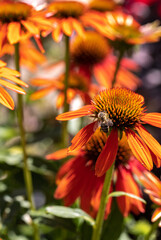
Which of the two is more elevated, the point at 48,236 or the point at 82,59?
the point at 82,59

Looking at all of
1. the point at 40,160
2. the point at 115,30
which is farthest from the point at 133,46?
the point at 40,160

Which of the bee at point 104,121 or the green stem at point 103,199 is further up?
the bee at point 104,121

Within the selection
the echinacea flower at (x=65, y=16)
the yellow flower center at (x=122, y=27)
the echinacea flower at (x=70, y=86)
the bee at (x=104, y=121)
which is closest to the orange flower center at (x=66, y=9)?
the echinacea flower at (x=65, y=16)

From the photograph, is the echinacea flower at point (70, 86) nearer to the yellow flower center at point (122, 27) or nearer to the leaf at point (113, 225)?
the yellow flower center at point (122, 27)

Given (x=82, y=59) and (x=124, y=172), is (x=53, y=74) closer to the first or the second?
(x=82, y=59)

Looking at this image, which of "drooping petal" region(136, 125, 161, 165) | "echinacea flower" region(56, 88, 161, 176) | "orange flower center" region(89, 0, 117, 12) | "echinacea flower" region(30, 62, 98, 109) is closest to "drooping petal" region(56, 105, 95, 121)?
"echinacea flower" region(56, 88, 161, 176)

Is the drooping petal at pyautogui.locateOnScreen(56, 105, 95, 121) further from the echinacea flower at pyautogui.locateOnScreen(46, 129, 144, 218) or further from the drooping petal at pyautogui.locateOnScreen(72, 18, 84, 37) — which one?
the drooping petal at pyautogui.locateOnScreen(72, 18, 84, 37)
